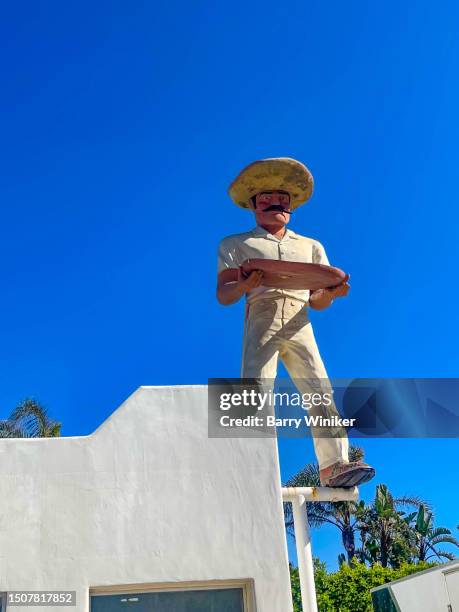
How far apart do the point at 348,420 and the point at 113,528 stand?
2877mm

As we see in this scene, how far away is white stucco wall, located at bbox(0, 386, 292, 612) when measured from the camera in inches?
209

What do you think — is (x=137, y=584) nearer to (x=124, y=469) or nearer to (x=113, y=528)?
(x=113, y=528)

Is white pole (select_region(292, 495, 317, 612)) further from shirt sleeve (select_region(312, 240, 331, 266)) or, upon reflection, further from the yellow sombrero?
the yellow sombrero

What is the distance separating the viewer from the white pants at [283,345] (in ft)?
23.3

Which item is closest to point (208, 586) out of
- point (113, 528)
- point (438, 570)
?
point (113, 528)

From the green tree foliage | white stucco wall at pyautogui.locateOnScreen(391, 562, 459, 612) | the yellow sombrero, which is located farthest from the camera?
the green tree foliage

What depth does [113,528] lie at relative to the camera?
17.8 ft

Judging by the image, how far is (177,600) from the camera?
5.36m

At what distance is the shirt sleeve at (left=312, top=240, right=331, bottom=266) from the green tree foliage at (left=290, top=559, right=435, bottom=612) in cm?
1452

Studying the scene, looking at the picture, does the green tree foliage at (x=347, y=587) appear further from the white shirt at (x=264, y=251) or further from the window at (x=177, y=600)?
the window at (x=177, y=600)

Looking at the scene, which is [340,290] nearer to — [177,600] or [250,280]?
[250,280]

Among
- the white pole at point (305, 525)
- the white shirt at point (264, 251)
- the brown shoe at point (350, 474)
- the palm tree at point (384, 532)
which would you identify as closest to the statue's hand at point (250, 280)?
the white shirt at point (264, 251)

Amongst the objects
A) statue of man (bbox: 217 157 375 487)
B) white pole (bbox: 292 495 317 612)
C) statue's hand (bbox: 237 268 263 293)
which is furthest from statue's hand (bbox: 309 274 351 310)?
white pole (bbox: 292 495 317 612)

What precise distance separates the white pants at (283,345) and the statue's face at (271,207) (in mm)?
1119
